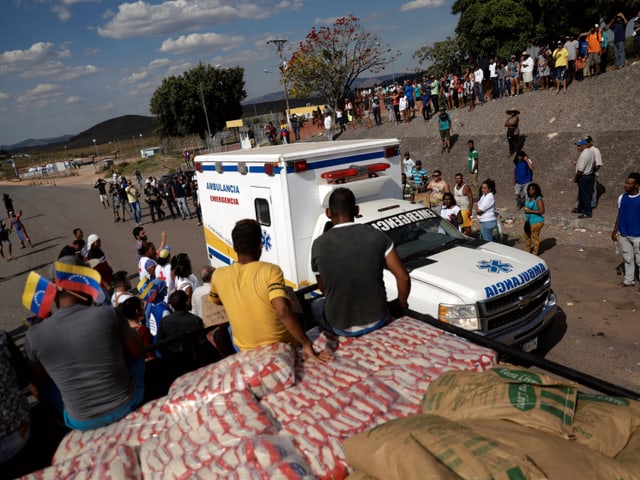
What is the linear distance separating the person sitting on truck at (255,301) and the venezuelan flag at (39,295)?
115 cm

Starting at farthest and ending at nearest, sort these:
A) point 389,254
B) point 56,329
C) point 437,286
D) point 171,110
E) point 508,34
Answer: point 171,110, point 508,34, point 437,286, point 389,254, point 56,329

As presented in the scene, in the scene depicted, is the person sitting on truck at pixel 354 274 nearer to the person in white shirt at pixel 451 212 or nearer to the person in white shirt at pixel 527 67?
the person in white shirt at pixel 451 212

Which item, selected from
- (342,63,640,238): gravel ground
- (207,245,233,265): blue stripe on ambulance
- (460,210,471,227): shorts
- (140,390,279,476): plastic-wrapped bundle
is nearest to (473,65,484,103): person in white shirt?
(342,63,640,238): gravel ground

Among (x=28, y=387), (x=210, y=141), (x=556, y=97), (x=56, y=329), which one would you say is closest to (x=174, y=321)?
(x=28, y=387)

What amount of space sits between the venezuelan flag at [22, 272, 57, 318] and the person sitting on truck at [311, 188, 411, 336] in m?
2.01

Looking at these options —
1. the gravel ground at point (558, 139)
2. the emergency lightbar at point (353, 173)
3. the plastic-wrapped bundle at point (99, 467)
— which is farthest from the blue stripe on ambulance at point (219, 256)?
the gravel ground at point (558, 139)

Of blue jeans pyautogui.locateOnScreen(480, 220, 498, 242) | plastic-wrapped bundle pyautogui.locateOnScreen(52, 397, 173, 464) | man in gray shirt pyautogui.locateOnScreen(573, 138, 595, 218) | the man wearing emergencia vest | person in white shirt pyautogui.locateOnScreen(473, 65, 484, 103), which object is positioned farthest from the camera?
person in white shirt pyautogui.locateOnScreen(473, 65, 484, 103)

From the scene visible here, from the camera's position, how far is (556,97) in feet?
58.6

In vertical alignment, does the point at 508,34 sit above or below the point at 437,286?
above

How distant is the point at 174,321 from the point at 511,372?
3706 millimetres

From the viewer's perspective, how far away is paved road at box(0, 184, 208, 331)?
13.0 metres

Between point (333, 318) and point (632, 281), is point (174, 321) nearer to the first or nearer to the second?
point (333, 318)

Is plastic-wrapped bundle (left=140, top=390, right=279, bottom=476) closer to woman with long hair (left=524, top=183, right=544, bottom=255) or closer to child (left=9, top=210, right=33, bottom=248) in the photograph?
woman with long hair (left=524, top=183, right=544, bottom=255)

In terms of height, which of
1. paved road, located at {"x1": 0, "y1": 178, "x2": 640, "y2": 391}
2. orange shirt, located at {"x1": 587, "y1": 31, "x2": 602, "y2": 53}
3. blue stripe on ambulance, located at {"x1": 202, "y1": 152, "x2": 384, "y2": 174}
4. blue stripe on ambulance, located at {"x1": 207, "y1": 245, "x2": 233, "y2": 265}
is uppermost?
orange shirt, located at {"x1": 587, "y1": 31, "x2": 602, "y2": 53}
